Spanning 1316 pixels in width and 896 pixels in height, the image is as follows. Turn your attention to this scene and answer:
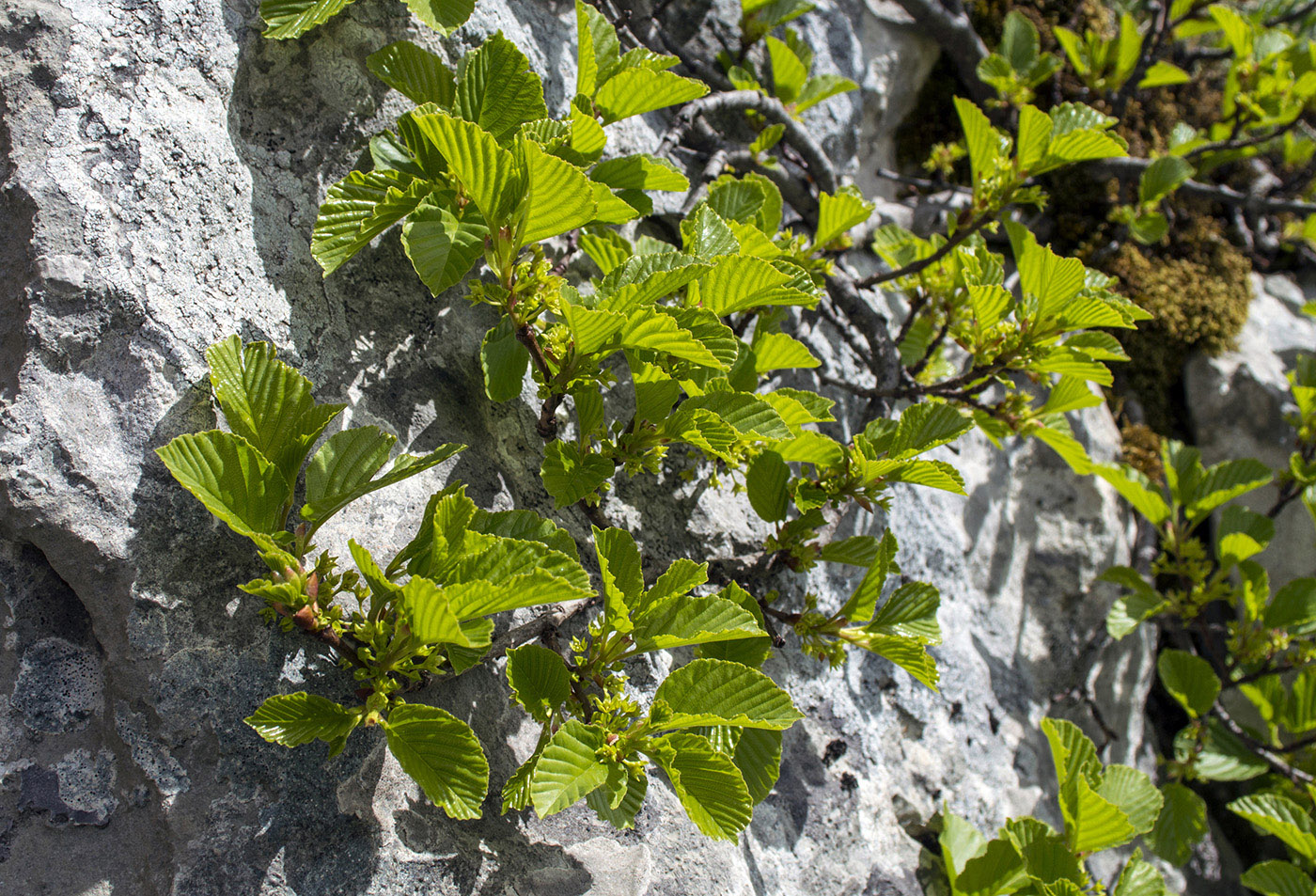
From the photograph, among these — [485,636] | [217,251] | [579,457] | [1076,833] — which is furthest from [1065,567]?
[217,251]

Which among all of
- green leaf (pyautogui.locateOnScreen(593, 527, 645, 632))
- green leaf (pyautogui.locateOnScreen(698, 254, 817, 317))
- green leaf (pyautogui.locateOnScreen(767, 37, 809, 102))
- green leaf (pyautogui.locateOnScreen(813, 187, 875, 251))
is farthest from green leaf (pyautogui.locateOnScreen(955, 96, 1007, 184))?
green leaf (pyautogui.locateOnScreen(593, 527, 645, 632))

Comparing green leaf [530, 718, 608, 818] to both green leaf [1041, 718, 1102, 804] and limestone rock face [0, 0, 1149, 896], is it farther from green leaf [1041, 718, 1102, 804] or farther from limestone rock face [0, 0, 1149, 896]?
green leaf [1041, 718, 1102, 804]

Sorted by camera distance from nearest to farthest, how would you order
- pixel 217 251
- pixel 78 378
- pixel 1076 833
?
pixel 78 378 → pixel 217 251 → pixel 1076 833

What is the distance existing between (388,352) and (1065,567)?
2.26m

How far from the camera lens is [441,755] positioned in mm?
1048

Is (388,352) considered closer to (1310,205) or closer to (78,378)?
(78,378)

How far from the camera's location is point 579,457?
1328 millimetres

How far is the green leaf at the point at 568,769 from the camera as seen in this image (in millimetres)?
995

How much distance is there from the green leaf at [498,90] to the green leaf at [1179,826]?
259 cm

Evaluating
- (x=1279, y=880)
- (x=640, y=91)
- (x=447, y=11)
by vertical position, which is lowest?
(x=1279, y=880)

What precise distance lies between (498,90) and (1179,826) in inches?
106

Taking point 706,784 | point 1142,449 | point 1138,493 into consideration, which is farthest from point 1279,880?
point 706,784

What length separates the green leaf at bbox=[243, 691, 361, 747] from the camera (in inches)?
39.6

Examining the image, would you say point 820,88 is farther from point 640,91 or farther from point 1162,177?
point 1162,177
